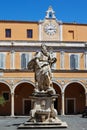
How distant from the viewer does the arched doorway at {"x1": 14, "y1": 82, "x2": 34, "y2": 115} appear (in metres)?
54.6

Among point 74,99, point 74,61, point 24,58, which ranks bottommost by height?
point 74,99

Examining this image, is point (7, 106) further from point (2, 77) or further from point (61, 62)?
point (61, 62)

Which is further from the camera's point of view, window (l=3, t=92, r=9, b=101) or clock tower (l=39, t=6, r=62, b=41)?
clock tower (l=39, t=6, r=62, b=41)

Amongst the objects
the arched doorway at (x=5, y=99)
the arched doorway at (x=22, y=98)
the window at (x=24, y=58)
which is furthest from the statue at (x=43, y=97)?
the window at (x=24, y=58)

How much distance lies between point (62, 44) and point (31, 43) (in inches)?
168

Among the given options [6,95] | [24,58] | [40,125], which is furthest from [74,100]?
[40,125]

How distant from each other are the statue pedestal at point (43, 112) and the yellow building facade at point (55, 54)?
30.8m

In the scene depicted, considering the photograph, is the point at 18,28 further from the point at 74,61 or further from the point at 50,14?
the point at 74,61

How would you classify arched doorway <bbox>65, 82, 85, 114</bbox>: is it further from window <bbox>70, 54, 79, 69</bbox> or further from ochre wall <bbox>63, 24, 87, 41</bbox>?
ochre wall <bbox>63, 24, 87, 41</bbox>

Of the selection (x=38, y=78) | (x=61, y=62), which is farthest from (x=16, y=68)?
(x=38, y=78)

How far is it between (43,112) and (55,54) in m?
35.0

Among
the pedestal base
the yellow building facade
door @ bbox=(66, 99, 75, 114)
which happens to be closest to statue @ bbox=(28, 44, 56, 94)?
the pedestal base

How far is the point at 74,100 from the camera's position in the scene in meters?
55.7

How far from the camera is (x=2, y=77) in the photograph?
2007 inches
